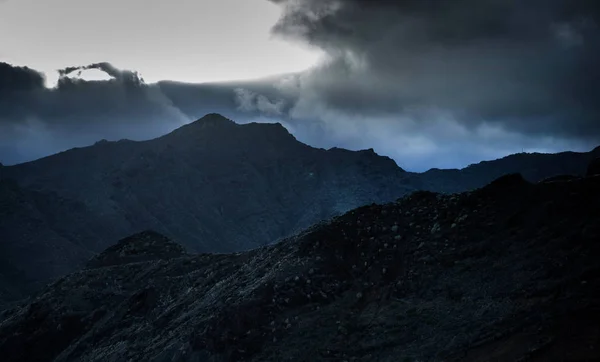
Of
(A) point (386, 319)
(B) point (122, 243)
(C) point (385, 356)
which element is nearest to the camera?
(C) point (385, 356)

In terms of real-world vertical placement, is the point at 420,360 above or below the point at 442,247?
below

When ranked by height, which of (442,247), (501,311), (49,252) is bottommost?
(49,252)

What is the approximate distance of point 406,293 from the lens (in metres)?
28.1

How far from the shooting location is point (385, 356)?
24.5 metres

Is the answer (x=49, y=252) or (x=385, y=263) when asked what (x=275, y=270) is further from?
(x=49, y=252)

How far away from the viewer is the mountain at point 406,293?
22.0 metres

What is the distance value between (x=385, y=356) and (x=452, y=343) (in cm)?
315

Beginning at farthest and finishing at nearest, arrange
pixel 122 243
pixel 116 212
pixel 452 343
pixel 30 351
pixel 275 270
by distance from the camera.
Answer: pixel 116 212, pixel 122 243, pixel 30 351, pixel 275 270, pixel 452 343

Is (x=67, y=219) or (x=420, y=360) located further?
(x=67, y=219)

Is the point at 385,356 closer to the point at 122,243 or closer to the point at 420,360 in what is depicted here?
the point at 420,360


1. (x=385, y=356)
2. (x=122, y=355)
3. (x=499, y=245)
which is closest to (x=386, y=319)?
(x=385, y=356)

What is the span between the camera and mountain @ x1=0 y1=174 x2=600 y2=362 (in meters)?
22.0

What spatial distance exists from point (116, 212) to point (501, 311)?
168847mm

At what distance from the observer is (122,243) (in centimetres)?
6856
